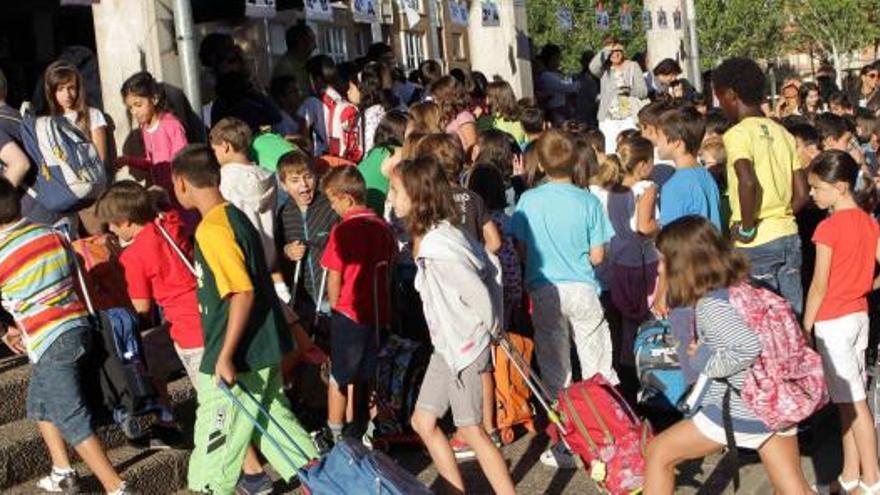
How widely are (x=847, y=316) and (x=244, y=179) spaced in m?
3.50

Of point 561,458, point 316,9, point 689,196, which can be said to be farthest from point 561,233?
point 316,9

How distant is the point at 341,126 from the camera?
11.5 meters

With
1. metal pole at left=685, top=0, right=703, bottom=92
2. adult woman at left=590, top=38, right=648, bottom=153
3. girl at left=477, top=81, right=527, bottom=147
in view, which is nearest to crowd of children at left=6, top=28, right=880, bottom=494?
girl at left=477, top=81, right=527, bottom=147

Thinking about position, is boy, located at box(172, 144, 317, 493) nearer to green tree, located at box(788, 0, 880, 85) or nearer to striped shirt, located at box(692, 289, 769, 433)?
striped shirt, located at box(692, 289, 769, 433)

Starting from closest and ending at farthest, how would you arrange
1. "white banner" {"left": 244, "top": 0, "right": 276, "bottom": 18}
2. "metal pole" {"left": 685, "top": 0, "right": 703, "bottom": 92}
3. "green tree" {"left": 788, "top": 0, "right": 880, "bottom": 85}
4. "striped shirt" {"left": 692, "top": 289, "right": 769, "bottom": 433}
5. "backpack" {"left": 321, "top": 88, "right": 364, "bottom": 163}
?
"striped shirt" {"left": 692, "top": 289, "right": 769, "bottom": 433} → "white banner" {"left": 244, "top": 0, "right": 276, "bottom": 18} → "backpack" {"left": 321, "top": 88, "right": 364, "bottom": 163} → "metal pole" {"left": 685, "top": 0, "right": 703, "bottom": 92} → "green tree" {"left": 788, "top": 0, "right": 880, "bottom": 85}

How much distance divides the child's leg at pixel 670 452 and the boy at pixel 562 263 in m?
1.94

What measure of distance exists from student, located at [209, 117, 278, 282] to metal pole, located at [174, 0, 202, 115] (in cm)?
32

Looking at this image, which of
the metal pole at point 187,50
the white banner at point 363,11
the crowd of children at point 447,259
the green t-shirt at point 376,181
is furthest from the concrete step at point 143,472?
the white banner at point 363,11

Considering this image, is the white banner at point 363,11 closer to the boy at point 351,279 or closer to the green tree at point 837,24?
the boy at point 351,279

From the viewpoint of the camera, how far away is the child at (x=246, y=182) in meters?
8.74

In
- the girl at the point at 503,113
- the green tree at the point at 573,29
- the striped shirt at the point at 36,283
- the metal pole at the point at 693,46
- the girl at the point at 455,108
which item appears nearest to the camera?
the striped shirt at the point at 36,283

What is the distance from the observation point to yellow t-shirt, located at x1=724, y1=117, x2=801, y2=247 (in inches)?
343

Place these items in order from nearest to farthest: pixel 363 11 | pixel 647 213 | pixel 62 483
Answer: pixel 62 483, pixel 647 213, pixel 363 11

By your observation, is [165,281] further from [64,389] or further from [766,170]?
[766,170]
